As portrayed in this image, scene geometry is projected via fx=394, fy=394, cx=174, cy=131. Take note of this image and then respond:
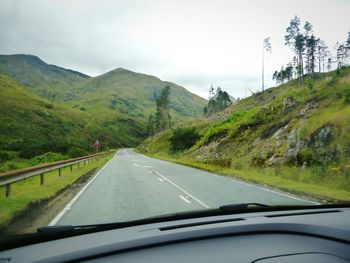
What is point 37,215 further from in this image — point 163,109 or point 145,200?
point 163,109

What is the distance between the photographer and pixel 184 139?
6338 centimetres

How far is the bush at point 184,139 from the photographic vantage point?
Result: 62.3 meters

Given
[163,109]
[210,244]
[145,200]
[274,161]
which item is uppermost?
[163,109]

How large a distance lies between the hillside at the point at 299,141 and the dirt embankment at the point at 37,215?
8.59m

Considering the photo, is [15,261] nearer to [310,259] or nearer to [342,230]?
[310,259]

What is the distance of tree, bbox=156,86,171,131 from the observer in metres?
122

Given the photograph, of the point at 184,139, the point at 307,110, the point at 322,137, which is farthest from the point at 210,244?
the point at 184,139

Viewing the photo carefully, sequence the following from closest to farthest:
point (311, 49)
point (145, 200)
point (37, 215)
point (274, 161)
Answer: point (37, 215), point (145, 200), point (274, 161), point (311, 49)

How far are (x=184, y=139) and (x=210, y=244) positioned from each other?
198ft

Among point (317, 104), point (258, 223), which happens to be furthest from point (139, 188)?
point (317, 104)

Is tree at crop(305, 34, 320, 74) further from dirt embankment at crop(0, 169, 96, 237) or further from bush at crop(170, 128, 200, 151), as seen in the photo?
dirt embankment at crop(0, 169, 96, 237)

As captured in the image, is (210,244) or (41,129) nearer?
(210,244)

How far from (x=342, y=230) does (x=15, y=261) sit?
2412 millimetres

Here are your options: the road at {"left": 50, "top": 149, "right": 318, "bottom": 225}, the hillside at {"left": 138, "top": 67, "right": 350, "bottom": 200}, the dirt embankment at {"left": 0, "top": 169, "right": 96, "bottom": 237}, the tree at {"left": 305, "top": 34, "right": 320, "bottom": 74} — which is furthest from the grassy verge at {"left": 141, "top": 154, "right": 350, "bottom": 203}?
the tree at {"left": 305, "top": 34, "right": 320, "bottom": 74}
